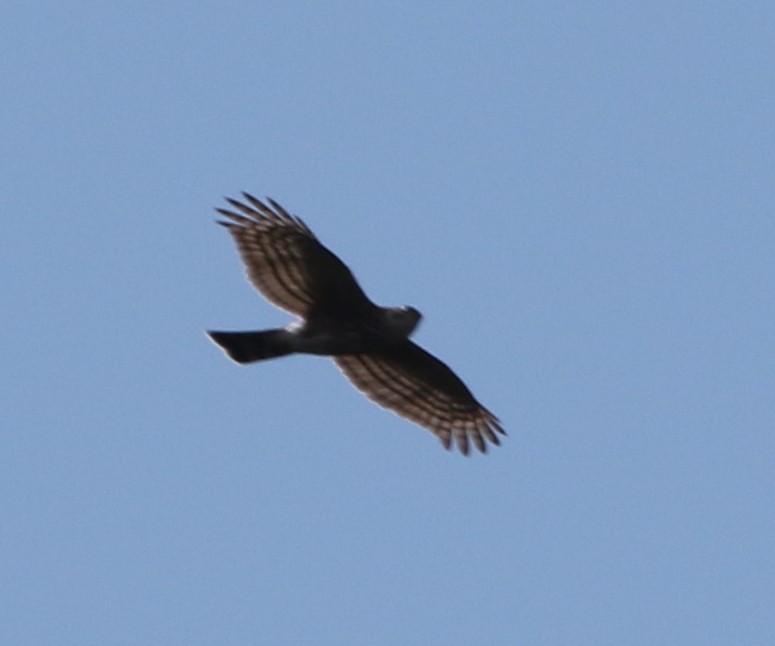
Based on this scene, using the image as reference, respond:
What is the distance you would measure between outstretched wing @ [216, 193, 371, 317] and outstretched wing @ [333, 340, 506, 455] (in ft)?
3.91

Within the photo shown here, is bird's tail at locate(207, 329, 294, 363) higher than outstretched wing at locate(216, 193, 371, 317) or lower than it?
lower

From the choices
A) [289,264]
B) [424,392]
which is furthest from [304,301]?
[424,392]

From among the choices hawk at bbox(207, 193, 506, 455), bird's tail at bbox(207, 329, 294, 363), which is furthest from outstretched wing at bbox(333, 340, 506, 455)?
bird's tail at bbox(207, 329, 294, 363)

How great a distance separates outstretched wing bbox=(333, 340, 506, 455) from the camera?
26109 mm

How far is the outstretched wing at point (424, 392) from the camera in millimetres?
26109

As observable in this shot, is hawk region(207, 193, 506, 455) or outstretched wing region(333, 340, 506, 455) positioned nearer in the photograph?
hawk region(207, 193, 506, 455)

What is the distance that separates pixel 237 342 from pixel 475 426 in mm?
3503

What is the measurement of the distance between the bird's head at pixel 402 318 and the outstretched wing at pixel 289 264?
0.32m

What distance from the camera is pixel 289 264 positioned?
2469 centimetres

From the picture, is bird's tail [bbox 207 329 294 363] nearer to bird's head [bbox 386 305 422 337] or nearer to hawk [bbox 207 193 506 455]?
hawk [bbox 207 193 506 455]

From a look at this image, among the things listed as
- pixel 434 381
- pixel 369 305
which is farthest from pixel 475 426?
pixel 369 305

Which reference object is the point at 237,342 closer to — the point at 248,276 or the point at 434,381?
the point at 248,276

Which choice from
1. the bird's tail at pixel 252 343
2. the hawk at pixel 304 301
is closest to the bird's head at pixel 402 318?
the hawk at pixel 304 301

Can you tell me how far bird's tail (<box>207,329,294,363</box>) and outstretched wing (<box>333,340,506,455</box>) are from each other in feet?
4.02
